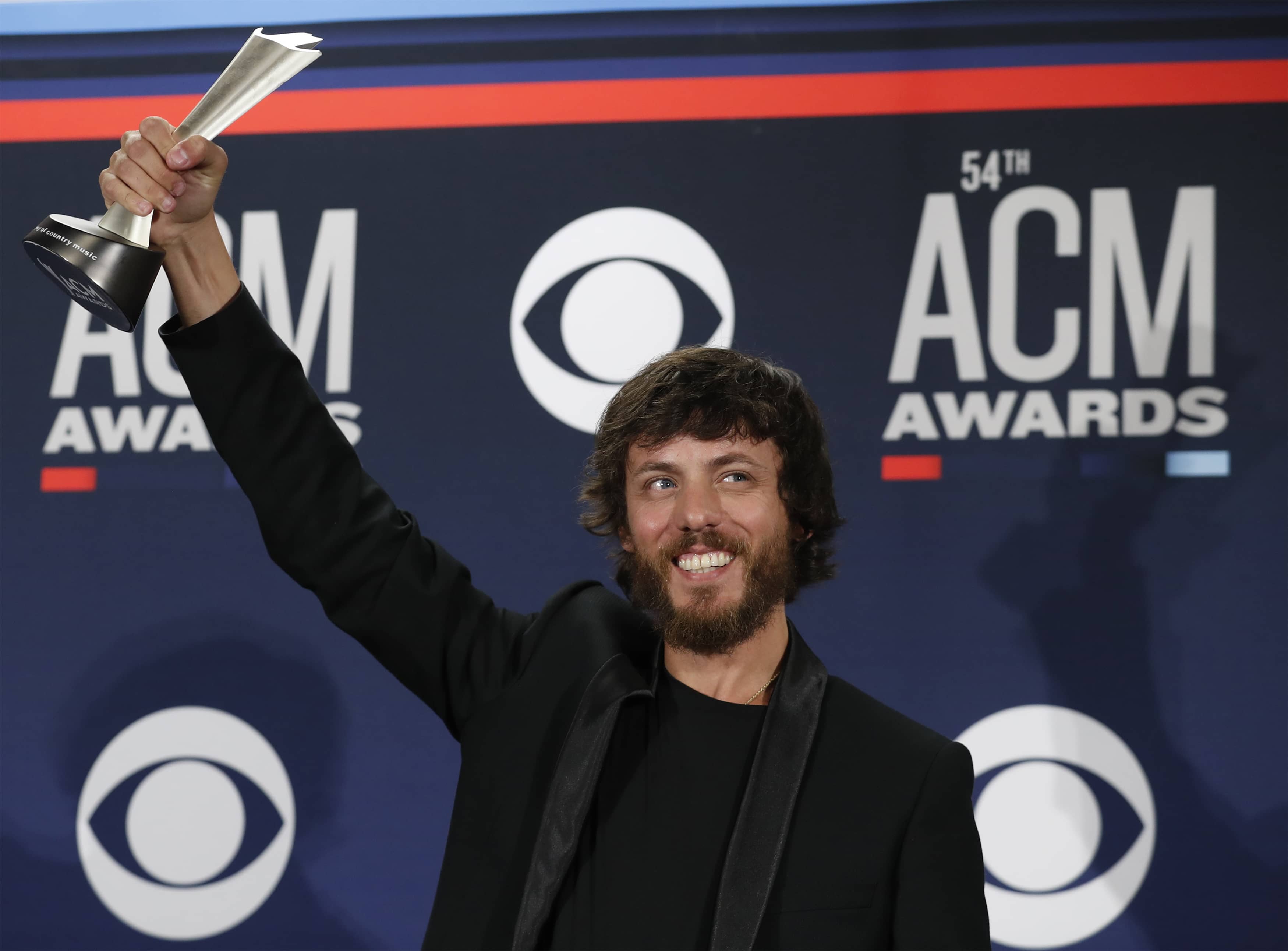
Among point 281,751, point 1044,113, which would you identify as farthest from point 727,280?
point 281,751

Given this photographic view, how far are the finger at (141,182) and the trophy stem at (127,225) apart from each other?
2 centimetres

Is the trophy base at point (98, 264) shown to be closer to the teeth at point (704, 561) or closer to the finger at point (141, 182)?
the finger at point (141, 182)

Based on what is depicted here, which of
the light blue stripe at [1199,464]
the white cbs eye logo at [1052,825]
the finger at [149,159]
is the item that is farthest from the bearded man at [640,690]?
the light blue stripe at [1199,464]

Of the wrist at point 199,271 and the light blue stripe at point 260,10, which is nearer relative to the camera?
the wrist at point 199,271

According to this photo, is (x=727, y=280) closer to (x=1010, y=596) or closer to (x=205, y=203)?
(x=1010, y=596)

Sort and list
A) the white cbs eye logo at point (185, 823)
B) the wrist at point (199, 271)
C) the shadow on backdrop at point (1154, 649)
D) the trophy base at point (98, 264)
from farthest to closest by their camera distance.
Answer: the white cbs eye logo at point (185, 823) < the shadow on backdrop at point (1154, 649) < the wrist at point (199, 271) < the trophy base at point (98, 264)

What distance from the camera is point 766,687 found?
1.52 metres

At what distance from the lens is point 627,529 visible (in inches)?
64.7

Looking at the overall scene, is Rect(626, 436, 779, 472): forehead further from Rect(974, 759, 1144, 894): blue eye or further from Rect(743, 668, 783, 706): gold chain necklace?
Rect(974, 759, 1144, 894): blue eye

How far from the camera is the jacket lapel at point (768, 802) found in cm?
126

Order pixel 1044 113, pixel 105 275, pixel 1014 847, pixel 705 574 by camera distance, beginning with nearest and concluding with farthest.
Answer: pixel 105 275, pixel 705 574, pixel 1014 847, pixel 1044 113

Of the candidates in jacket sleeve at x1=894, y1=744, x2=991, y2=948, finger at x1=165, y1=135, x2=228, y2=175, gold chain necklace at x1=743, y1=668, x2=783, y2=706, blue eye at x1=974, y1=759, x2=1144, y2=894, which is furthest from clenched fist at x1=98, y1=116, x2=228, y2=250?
blue eye at x1=974, y1=759, x2=1144, y2=894

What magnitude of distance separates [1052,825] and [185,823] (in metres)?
1.69

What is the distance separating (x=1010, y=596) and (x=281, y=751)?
4.78 ft
